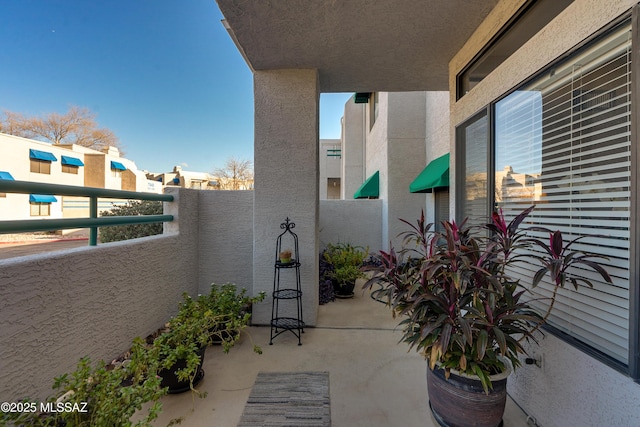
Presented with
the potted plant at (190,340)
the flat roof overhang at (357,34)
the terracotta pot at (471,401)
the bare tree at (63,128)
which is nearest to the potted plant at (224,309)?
the potted plant at (190,340)

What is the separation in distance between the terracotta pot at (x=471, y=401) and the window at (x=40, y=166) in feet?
67.5

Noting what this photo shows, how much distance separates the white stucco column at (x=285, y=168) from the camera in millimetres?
3287

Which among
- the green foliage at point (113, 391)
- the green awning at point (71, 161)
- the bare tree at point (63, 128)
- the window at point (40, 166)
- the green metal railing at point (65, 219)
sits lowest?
the green foliage at point (113, 391)

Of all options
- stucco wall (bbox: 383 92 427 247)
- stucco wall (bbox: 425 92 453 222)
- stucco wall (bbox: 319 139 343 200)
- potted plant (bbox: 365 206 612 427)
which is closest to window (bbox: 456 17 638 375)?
potted plant (bbox: 365 206 612 427)

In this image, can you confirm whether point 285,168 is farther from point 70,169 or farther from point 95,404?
point 70,169

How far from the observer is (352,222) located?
649cm

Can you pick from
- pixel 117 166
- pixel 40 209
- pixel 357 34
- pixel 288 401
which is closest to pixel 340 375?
pixel 288 401

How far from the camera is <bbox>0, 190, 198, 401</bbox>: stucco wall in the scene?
57.2 inches

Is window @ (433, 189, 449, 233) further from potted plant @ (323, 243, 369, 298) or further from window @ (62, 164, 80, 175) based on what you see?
window @ (62, 164, 80, 175)

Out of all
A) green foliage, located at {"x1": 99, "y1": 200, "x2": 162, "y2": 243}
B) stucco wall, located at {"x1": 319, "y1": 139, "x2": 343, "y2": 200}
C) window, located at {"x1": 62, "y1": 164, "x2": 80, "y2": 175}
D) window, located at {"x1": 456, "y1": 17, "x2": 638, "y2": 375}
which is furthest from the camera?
stucco wall, located at {"x1": 319, "y1": 139, "x2": 343, "y2": 200}

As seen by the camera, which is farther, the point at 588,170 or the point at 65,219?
the point at 65,219

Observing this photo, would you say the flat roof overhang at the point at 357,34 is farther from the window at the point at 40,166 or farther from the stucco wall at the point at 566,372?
the window at the point at 40,166

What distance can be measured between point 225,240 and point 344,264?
2238 millimetres

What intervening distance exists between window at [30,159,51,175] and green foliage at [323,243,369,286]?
18.0 meters
